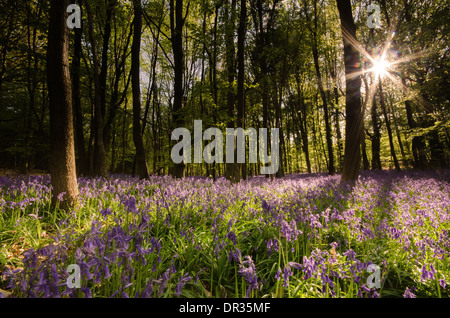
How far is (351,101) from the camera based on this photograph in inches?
326

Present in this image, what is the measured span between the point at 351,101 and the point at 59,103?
9.26 meters

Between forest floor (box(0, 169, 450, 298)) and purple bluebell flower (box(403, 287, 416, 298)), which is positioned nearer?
purple bluebell flower (box(403, 287, 416, 298))

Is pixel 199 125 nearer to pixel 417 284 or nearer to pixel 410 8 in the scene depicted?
pixel 417 284

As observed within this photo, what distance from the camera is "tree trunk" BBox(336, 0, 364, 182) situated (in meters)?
8.02

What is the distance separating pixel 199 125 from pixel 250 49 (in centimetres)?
1209

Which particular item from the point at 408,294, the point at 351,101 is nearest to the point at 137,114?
Answer: the point at 351,101

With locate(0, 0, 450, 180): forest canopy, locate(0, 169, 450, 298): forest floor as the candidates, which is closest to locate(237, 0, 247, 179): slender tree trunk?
locate(0, 0, 450, 180): forest canopy

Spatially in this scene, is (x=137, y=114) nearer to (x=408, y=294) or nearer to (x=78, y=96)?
(x=78, y=96)

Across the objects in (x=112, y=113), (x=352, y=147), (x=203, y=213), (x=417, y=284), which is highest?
(x=112, y=113)

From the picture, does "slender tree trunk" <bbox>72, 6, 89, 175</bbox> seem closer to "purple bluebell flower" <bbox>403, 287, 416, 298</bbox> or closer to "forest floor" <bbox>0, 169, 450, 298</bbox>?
"forest floor" <bbox>0, 169, 450, 298</bbox>

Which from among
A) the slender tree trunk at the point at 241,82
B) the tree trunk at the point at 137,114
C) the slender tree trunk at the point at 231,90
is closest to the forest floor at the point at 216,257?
the tree trunk at the point at 137,114

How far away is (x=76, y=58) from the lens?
1042cm

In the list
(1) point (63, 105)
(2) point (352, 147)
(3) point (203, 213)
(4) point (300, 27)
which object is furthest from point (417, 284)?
(4) point (300, 27)

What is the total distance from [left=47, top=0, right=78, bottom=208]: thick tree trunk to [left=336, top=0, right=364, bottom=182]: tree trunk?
8698 mm
